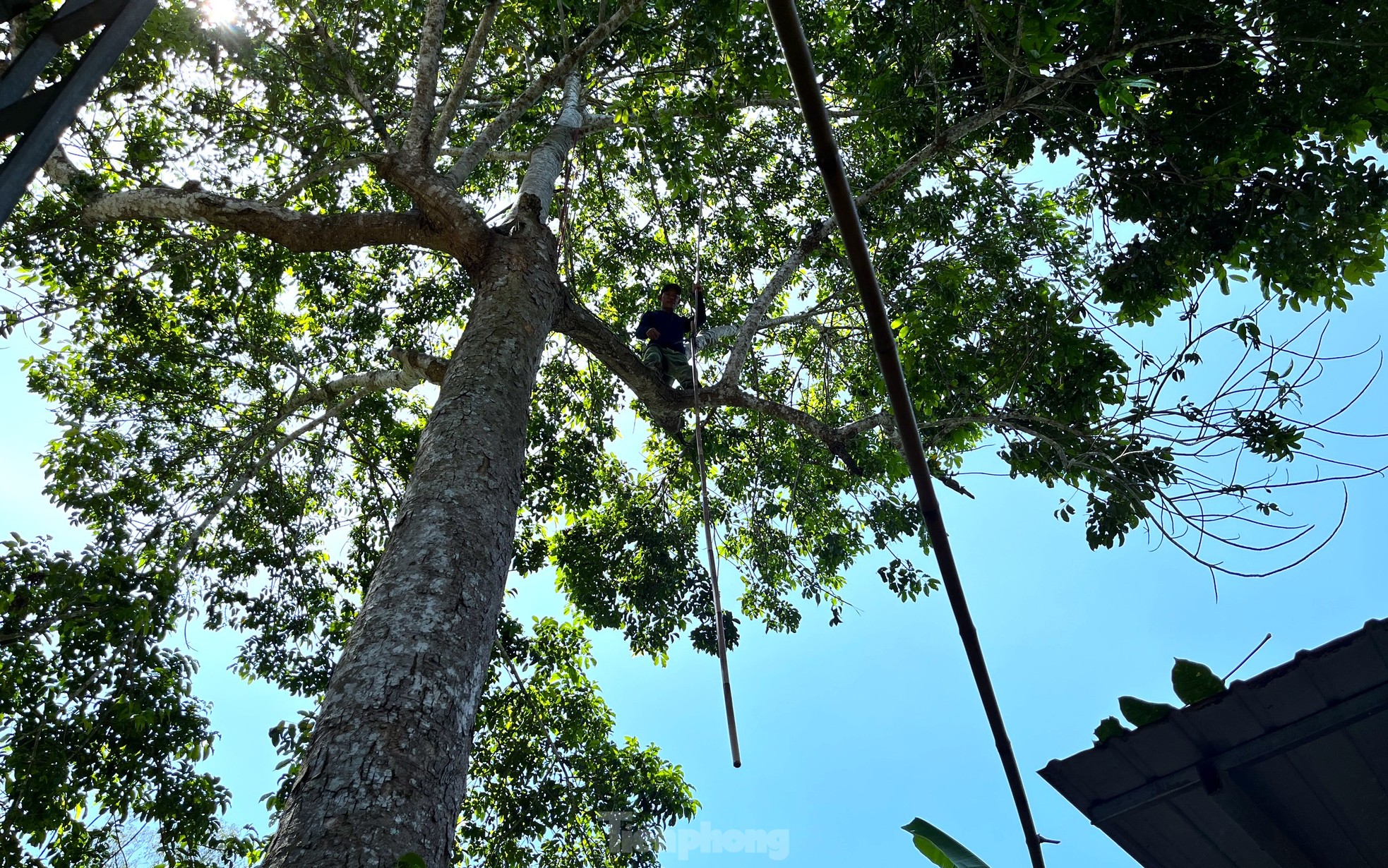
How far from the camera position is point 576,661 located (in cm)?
670

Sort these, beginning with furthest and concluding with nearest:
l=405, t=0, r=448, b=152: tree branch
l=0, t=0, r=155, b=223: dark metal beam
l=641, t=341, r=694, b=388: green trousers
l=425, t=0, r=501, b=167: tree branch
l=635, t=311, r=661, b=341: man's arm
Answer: l=635, t=311, r=661, b=341: man's arm → l=641, t=341, r=694, b=388: green trousers → l=425, t=0, r=501, b=167: tree branch → l=405, t=0, r=448, b=152: tree branch → l=0, t=0, r=155, b=223: dark metal beam

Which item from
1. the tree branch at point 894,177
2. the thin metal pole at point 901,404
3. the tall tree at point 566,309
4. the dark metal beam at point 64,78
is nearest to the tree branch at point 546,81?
the tall tree at point 566,309

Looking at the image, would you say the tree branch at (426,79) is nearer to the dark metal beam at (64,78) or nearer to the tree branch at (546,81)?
the tree branch at (546,81)

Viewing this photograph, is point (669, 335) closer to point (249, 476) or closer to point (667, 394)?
point (667, 394)

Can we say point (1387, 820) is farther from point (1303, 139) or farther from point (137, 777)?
point (137, 777)

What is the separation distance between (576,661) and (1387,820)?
5.52m

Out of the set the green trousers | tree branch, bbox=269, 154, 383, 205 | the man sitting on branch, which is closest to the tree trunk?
the green trousers

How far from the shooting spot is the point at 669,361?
5.99 m

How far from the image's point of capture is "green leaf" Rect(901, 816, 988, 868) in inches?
66.6

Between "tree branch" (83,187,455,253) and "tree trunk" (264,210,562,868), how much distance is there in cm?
98

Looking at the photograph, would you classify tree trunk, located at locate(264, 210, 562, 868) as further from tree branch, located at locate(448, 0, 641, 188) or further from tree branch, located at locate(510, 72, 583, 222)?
tree branch, located at locate(448, 0, 641, 188)

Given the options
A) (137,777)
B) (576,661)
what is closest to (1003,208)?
(576,661)

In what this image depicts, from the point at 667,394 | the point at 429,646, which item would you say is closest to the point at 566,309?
the point at 667,394

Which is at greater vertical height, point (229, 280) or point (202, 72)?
point (202, 72)
